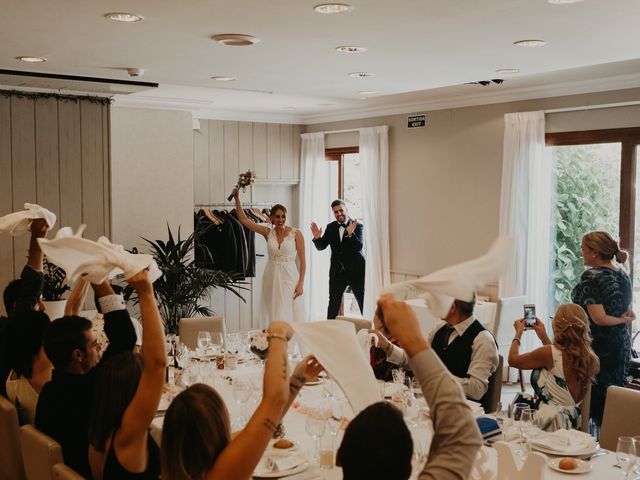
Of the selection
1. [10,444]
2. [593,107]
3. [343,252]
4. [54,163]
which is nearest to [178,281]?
[54,163]

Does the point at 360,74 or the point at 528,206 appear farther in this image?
the point at 528,206

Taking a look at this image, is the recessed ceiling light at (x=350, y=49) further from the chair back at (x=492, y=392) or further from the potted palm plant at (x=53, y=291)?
the potted palm plant at (x=53, y=291)

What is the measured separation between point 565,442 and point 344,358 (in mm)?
1734

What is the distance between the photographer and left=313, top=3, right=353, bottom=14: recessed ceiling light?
11.6ft

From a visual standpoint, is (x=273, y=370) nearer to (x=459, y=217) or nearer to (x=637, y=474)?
(x=637, y=474)

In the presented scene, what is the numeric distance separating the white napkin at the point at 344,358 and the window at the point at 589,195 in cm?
525

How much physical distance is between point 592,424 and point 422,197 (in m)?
3.84

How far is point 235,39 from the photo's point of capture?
436 centimetres

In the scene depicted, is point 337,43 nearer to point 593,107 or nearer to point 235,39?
point 235,39

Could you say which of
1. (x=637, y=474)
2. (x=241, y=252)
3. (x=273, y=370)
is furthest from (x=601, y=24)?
(x=241, y=252)

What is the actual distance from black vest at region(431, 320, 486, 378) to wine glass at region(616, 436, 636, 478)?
1.19 m

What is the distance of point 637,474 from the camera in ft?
8.93

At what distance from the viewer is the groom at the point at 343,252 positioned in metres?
8.29

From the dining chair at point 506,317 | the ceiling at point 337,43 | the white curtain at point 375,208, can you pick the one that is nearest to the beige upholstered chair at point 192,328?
the ceiling at point 337,43
